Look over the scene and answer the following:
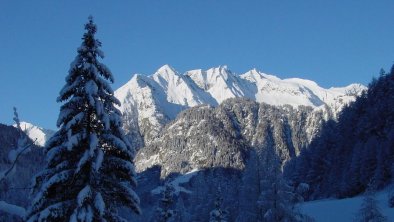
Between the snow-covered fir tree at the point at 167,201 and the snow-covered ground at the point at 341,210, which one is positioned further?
the snow-covered ground at the point at 341,210

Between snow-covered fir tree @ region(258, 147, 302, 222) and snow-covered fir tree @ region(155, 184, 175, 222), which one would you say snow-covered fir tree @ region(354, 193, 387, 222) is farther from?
snow-covered fir tree @ region(155, 184, 175, 222)

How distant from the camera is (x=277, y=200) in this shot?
42062 millimetres

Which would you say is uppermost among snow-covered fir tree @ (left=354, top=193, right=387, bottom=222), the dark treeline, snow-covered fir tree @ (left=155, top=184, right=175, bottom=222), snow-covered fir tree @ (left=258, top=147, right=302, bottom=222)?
the dark treeline

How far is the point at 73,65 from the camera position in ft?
59.0

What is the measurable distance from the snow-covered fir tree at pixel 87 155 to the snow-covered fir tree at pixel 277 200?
2512 cm

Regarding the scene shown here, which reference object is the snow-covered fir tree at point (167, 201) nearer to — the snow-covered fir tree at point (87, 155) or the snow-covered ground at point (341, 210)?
the snow-covered ground at point (341, 210)

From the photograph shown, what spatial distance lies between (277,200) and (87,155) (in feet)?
90.1

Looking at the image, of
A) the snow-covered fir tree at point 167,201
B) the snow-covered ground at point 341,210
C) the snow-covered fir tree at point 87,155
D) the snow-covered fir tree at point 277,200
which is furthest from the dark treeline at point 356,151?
the snow-covered fir tree at point 87,155

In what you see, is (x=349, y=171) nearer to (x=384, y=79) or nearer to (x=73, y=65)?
(x=384, y=79)

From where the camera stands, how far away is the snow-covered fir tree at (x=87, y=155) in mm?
17000

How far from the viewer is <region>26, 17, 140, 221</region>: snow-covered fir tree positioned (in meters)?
17.0

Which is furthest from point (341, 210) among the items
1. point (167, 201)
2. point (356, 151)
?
point (356, 151)

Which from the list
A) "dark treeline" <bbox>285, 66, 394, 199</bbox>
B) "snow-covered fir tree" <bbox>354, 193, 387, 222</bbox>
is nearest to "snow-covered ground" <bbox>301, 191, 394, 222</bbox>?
"dark treeline" <bbox>285, 66, 394, 199</bbox>

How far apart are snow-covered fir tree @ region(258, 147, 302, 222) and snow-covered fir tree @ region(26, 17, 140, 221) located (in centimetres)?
2512
